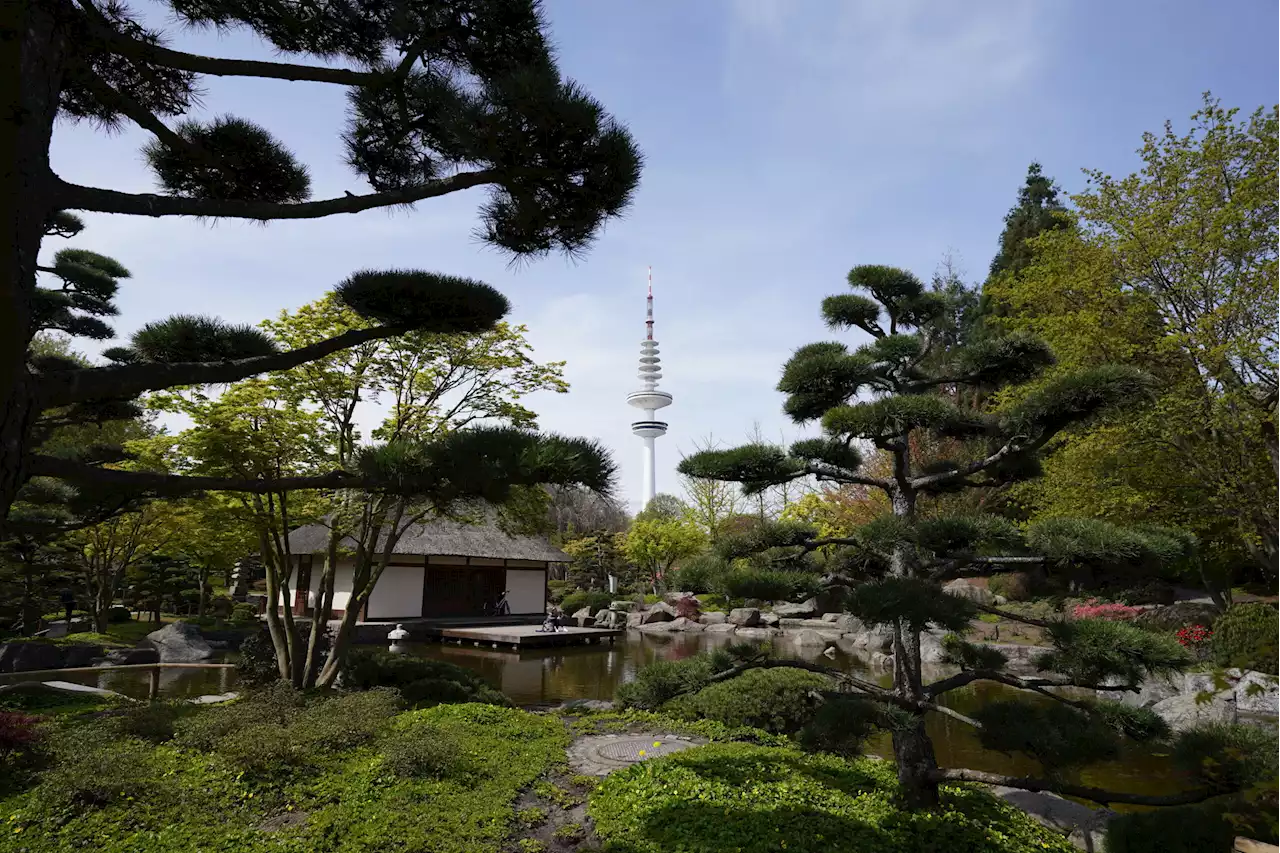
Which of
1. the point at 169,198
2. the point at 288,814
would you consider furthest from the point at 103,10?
the point at 288,814

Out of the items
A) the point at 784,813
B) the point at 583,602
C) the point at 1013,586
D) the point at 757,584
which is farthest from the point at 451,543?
the point at 784,813

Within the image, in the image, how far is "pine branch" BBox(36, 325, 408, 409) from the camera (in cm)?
205

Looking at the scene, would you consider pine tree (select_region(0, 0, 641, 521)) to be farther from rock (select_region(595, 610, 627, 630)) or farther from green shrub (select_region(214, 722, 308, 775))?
rock (select_region(595, 610, 627, 630))

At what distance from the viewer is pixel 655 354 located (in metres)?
73.4

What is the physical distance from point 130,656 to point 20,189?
13279mm

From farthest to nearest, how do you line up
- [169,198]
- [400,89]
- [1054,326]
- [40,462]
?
[1054,326] < [400,89] < [169,198] < [40,462]

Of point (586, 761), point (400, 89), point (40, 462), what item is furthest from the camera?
point (586, 761)

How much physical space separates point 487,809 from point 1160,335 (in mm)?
13773

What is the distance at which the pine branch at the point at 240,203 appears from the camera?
86.6 inches

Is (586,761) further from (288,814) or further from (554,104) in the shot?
(554,104)

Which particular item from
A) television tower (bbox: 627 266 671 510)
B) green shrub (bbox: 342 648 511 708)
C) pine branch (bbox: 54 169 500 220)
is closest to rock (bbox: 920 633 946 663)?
green shrub (bbox: 342 648 511 708)

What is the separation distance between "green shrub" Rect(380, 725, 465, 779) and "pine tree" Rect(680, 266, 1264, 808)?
2279 mm

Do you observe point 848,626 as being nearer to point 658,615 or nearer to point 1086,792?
point 658,615

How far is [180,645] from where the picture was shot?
13688mm
